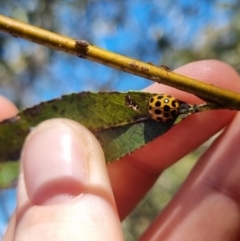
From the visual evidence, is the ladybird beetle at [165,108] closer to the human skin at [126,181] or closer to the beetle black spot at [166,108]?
the beetle black spot at [166,108]

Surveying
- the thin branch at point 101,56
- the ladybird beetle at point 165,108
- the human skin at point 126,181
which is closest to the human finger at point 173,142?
the human skin at point 126,181

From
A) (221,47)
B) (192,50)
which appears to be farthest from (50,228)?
(192,50)

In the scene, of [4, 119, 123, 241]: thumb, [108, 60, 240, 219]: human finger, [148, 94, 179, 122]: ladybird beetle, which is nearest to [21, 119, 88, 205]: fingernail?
[4, 119, 123, 241]: thumb

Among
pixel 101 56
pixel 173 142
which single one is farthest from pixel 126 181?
pixel 101 56

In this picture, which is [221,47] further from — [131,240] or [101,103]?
[101,103]

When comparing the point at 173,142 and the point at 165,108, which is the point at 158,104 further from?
the point at 173,142

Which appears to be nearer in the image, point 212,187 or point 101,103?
point 101,103
